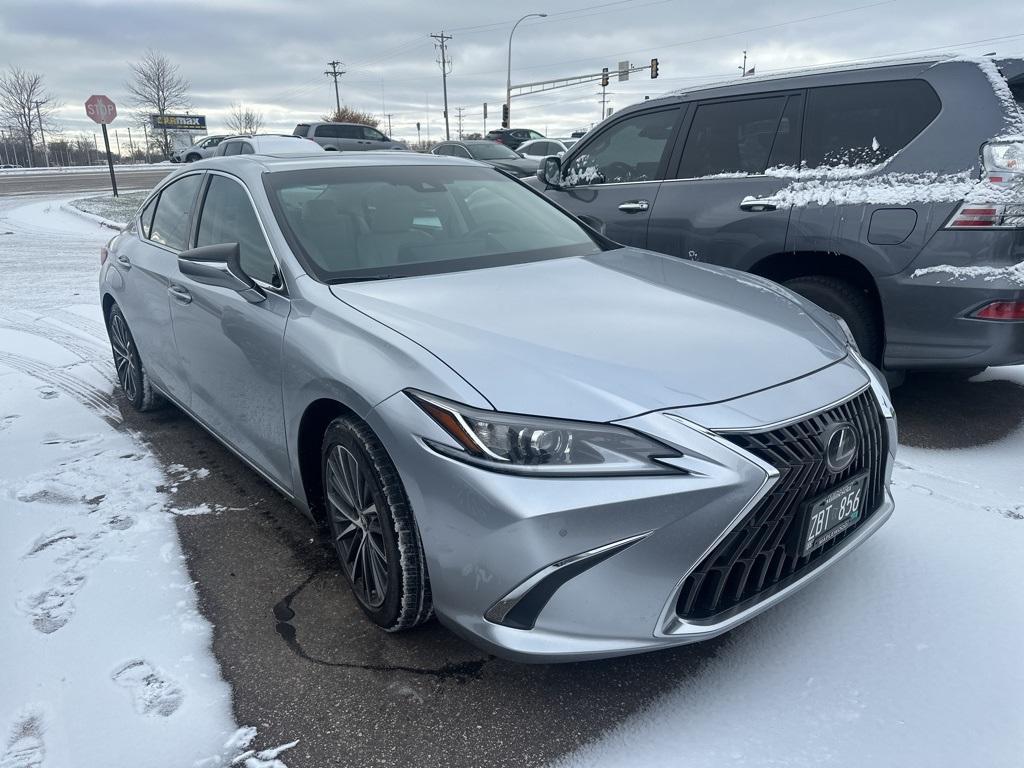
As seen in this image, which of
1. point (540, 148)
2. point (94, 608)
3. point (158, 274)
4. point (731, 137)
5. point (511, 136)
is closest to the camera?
point (94, 608)

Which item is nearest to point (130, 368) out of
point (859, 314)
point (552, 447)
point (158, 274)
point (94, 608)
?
point (158, 274)

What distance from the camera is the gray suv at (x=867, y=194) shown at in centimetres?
353

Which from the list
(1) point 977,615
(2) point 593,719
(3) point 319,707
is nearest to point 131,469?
(3) point 319,707

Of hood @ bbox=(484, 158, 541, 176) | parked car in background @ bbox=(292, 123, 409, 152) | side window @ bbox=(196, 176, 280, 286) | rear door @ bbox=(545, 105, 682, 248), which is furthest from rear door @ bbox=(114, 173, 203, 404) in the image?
parked car in background @ bbox=(292, 123, 409, 152)

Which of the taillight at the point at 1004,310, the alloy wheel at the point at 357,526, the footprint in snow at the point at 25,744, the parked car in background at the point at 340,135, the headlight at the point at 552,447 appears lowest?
the footprint in snow at the point at 25,744

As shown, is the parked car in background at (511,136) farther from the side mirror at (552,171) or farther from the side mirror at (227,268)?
the side mirror at (227,268)

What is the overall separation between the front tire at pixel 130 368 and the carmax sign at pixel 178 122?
61612 mm

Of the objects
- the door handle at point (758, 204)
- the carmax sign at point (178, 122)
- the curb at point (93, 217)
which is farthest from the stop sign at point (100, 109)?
the carmax sign at point (178, 122)

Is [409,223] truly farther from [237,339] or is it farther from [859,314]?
[859,314]

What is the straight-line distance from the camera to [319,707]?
7.16 ft

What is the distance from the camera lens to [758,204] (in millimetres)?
4363

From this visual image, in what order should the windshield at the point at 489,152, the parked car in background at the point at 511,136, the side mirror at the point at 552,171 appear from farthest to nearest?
the parked car in background at the point at 511,136, the windshield at the point at 489,152, the side mirror at the point at 552,171

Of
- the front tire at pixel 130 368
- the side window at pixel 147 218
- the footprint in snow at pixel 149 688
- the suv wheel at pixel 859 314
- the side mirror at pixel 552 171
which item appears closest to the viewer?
the footprint in snow at pixel 149 688

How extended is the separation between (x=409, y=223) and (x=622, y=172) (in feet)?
8.13
